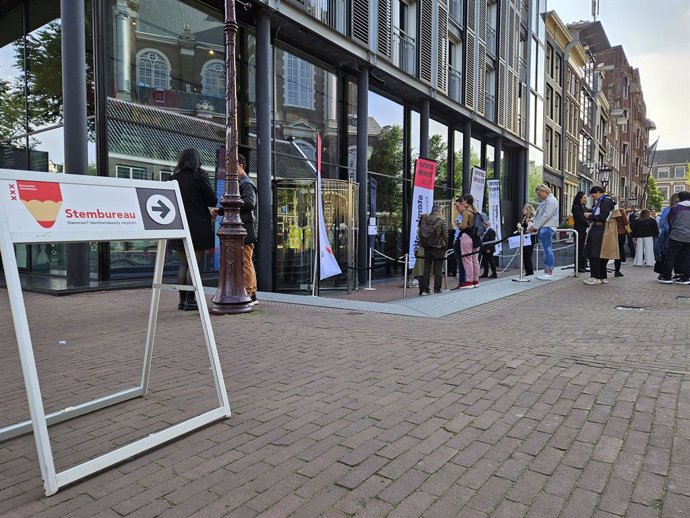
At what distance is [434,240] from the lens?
9.73 meters

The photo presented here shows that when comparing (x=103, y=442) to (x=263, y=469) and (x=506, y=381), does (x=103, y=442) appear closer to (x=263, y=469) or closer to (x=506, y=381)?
(x=263, y=469)

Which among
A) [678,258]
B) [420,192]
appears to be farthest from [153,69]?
[678,258]

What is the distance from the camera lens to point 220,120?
11.8m

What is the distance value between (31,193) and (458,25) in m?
22.2

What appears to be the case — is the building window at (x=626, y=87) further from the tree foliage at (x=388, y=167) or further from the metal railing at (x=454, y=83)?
the tree foliage at (x=388, y=167)

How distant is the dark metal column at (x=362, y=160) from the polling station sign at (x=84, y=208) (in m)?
11.9

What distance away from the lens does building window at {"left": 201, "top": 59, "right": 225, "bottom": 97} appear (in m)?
11.5

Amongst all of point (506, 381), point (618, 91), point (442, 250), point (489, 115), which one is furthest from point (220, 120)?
point (618, 91)

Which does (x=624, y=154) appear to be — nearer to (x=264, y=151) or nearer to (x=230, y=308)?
(x=264, y=151)

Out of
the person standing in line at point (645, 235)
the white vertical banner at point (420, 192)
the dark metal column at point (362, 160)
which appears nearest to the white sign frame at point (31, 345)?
the white vertical banner at point (420, 192)

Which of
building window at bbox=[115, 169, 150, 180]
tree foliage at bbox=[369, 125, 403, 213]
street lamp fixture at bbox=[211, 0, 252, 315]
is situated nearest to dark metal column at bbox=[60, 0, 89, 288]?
building window at bbox=[115, 169, 150, 180]

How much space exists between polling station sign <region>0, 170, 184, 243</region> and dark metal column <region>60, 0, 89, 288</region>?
21.8 feet

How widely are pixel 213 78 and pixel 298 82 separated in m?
2.93

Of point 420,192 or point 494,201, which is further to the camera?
point 494,201
